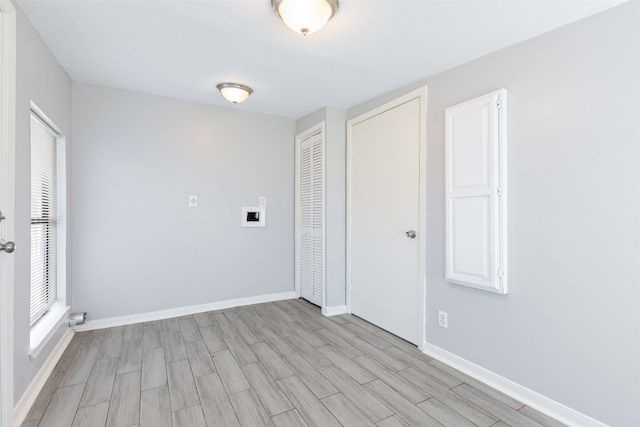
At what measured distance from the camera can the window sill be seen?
1.95 m

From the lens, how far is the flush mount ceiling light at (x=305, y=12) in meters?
1.60

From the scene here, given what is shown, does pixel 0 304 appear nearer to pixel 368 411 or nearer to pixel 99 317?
pixel 99 317

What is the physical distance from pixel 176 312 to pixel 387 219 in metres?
2.45

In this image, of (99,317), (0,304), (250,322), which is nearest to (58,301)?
(99,317)

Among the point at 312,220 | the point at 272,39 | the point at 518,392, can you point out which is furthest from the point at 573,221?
the point at 312,220

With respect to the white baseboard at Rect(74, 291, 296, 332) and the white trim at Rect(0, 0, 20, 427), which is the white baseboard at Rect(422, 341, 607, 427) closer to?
the white baseboard at Rect(74, 291, 296, 332)

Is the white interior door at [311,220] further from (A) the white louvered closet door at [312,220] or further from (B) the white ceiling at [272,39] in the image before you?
(B) the white ceiling at [272,39]

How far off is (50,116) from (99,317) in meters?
1.86

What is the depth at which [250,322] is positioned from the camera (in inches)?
127

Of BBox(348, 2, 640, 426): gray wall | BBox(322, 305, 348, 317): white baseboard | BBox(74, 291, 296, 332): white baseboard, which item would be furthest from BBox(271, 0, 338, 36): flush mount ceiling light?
BBox(74, 291, 296, 332): white baseboard

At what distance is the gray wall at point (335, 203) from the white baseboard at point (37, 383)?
93.0 inches

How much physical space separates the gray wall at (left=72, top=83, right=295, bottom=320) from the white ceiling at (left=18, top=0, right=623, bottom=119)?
44cm

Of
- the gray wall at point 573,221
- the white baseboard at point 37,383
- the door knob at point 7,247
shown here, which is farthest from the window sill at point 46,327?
the gray wall at point 573,221

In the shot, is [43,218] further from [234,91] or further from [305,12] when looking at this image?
[305,12]
